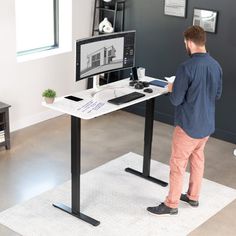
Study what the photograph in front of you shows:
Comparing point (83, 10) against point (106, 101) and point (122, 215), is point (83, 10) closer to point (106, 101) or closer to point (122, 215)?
point (106, 101)

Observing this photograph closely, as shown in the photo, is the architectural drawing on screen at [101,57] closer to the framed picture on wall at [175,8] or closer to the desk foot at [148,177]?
the desk foot at [148,177]

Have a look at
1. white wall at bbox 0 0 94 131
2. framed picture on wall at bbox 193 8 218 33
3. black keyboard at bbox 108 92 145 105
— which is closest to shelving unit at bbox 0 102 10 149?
white wall at bbox 0 0 94 131

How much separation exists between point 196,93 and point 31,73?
103 inches

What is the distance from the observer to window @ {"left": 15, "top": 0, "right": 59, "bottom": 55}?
5906 mm

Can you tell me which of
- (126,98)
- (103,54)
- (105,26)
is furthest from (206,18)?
(126,98)

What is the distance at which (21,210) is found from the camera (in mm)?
4277

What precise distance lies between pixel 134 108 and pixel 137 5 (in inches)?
50.4

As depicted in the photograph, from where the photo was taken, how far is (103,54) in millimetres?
4426

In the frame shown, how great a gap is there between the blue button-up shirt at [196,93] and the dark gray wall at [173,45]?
1674 mm

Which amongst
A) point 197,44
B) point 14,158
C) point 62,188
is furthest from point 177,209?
point 14,158

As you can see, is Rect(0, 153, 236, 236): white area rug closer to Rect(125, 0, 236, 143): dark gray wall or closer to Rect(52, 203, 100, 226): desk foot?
Rect(52, 203, 100, 226): desk foot

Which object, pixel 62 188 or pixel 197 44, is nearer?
pixel 197 44

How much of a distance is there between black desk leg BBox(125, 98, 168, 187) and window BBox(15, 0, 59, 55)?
1982 mm

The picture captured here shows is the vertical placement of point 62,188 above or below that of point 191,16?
below
